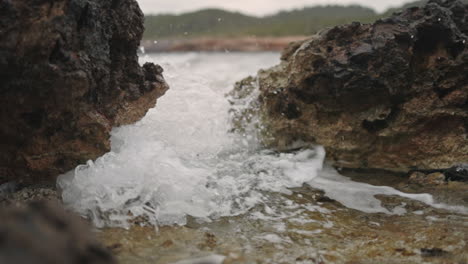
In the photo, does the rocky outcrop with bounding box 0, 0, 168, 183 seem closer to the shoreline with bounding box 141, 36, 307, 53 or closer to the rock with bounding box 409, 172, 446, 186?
the rock with bounding box 409, 172, 446, 186

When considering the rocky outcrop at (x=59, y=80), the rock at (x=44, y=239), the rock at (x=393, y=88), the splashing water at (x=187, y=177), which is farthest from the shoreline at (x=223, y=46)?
the rock at (x=44, y=239)

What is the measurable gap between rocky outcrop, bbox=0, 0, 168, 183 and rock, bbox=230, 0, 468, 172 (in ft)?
8.79

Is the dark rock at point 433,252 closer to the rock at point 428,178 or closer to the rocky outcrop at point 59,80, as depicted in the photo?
the rock at point 428,178

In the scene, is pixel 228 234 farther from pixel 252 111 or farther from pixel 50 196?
pixel 252 111

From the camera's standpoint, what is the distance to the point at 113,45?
15.5 feet

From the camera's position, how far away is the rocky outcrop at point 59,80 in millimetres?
3529

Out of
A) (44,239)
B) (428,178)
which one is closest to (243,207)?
(428,178)

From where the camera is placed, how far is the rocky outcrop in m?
3.53

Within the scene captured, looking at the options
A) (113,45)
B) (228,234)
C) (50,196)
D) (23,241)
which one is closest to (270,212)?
(228,234)

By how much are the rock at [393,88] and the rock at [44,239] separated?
4730 millimetres

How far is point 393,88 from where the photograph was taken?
5.62m

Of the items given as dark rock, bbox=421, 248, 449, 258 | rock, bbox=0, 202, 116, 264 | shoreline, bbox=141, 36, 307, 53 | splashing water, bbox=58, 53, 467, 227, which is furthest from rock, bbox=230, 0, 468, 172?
shoreline, bbox=141, 36, 307, 53

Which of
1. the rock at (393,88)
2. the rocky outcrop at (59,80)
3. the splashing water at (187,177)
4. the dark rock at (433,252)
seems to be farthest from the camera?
the rock at (393,88)

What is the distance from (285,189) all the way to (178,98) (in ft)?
11.2
